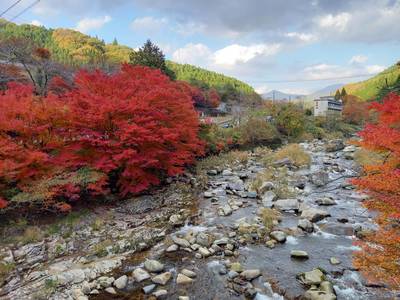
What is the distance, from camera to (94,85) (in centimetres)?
1241

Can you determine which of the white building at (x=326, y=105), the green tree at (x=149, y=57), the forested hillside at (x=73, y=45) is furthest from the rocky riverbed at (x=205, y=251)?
the white building at (x=326, y=105)

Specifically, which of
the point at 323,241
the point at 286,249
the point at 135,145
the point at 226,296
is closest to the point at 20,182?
the point at 135,145

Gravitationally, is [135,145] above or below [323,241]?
above

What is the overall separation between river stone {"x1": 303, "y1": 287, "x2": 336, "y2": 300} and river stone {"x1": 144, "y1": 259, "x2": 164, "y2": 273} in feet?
12.2

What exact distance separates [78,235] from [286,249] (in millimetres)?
6921

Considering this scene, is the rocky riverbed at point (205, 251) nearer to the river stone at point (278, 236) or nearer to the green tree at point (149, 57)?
the river stone at point (278, 236)

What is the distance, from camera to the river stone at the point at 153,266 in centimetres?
788

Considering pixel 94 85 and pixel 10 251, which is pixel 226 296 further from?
pixel 94 85

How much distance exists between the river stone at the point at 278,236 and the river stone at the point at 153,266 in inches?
152

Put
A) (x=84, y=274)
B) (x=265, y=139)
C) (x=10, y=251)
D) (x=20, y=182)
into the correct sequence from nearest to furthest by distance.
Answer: (x=84, y=274) < (x=10, y=251) < (x=20, y=182) < (x=265, y=139)

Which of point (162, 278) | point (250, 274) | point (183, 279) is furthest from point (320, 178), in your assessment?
point (162, 278)

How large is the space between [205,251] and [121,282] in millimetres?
2603

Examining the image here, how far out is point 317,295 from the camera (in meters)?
6.59

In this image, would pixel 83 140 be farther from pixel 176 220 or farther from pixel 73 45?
pixel 73 45
